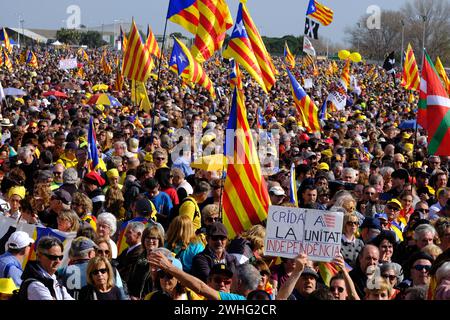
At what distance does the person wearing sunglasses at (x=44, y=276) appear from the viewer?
509 centimetres

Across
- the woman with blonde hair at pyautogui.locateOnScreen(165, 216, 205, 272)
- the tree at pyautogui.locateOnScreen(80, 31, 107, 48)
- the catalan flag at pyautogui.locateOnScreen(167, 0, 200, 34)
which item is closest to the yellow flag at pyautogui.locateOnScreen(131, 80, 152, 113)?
the catalan flag at pyautogui.locateOnScreen(167, 0, 200, 34)

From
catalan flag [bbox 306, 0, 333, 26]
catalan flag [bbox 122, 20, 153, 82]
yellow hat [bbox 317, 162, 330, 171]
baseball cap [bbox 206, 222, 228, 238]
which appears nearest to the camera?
baseball cap [bbox 206, 222, 228, 238]

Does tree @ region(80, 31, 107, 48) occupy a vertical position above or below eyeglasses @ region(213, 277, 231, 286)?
above

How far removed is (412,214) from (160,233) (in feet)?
Result: 9.38

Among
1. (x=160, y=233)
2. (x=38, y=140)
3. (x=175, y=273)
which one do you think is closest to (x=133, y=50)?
(x=38, y=140)

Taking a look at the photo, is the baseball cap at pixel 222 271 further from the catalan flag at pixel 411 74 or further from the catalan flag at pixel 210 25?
the catalan flag at pixel 411 74

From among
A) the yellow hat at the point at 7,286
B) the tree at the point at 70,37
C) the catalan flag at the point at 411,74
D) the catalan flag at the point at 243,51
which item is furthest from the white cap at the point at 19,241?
the tree at the point at 70,37

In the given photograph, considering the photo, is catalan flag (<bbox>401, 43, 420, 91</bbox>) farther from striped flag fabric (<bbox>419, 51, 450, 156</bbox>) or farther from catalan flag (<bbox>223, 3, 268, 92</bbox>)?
striped flag fabric (<bbox>419, 51, 450, 156</bbox>)

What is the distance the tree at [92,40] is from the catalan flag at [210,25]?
4457 inches

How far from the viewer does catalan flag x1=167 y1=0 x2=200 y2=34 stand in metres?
13.3

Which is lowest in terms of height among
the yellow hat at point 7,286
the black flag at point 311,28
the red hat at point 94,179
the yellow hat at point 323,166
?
the yellow hat at point 7,286

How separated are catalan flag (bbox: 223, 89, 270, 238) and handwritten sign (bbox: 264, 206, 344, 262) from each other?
174 cm

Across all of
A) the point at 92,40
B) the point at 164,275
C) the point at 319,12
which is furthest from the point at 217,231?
the point at 92,40

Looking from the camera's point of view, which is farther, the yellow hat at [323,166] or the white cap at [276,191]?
the yellow hat at [323,166]
